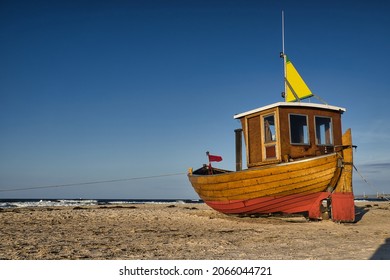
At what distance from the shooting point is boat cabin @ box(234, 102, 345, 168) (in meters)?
9.88

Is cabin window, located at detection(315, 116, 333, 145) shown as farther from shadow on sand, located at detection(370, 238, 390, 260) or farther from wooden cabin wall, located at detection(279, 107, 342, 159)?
shadow on sand, located at detection(370, 238, 390, 260)

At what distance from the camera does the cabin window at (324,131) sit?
10.3 meters

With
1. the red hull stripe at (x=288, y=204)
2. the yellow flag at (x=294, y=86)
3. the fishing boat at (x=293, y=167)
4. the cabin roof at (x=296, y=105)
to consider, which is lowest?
the red hull stripe at (x=288, y=204)

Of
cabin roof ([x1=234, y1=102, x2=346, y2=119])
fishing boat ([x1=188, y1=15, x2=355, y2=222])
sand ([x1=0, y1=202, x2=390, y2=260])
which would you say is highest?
cabin roof ([x1=234, y1=102, x2=346, y2=119])

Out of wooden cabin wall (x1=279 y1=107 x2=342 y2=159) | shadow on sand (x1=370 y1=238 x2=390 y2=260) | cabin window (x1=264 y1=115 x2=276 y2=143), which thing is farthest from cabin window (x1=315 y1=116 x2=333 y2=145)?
Result: shadow on sand (x1=370 y1=238 x2=390 y2=260)

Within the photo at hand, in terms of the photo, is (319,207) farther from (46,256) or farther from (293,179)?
(46,256)

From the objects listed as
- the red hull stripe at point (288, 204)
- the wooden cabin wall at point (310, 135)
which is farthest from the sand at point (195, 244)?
the wooden cabin wall at point (310, 135)

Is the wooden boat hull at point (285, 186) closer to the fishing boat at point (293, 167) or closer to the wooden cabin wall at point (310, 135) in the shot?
the fishing boat at point (293, 167)

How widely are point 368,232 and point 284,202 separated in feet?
7.40

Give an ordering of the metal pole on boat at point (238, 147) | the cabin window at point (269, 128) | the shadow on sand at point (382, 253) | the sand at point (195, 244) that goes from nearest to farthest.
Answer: the shadow on sand at point (382, 253) < the sand at point (195, 244) < the cabin window at point (269, 128) < the metal pole on boat at point (238, 147)

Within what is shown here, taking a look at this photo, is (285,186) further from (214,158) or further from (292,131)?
(214,158)
